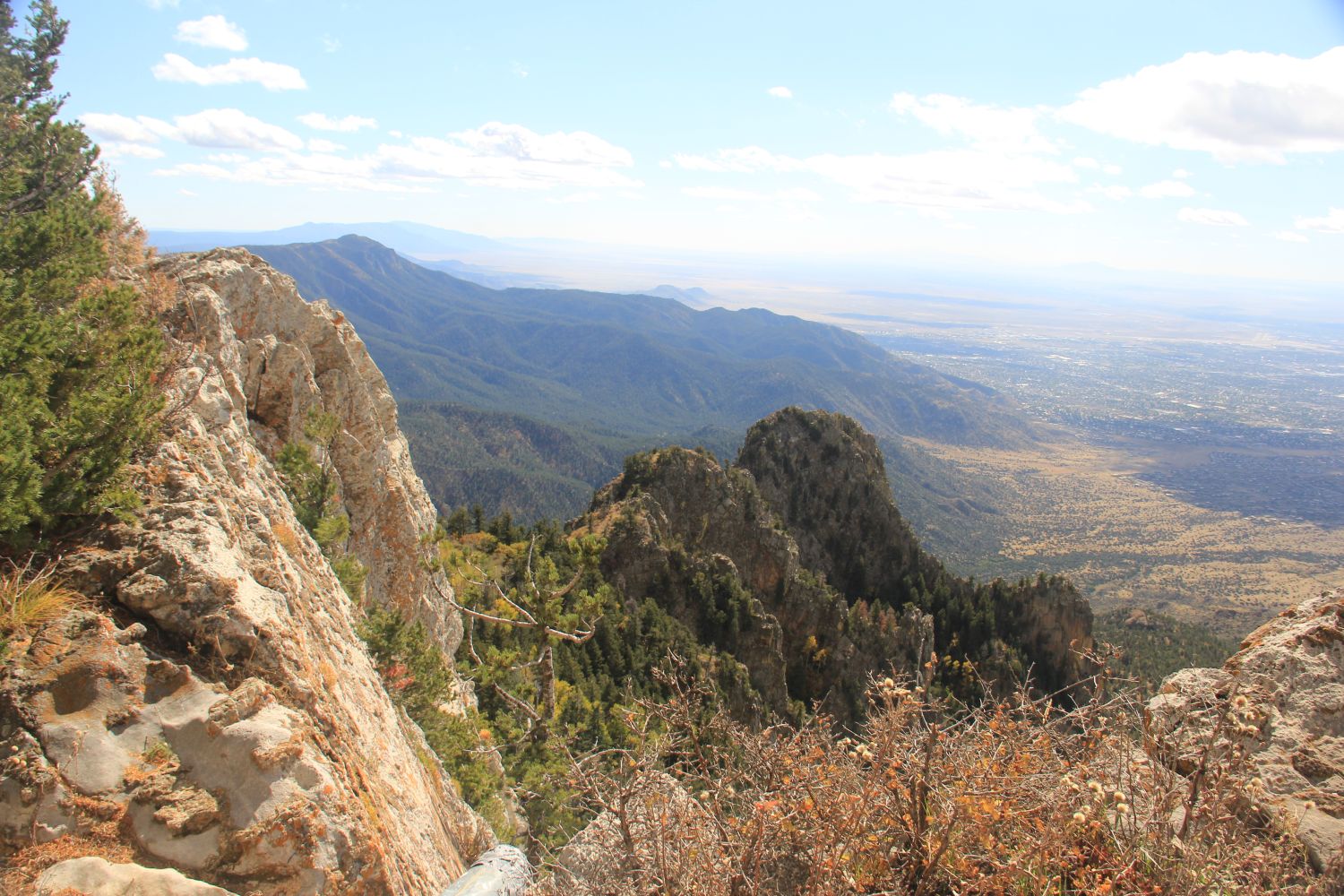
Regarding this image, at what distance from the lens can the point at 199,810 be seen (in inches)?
191

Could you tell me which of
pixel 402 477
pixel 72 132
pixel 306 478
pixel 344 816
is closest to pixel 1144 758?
pixel 344 816

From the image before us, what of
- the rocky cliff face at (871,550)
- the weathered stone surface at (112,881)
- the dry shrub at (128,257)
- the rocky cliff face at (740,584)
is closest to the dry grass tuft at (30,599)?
the weathered stone surface at (112,881)

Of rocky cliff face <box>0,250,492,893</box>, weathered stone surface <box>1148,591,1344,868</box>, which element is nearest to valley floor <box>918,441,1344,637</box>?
weathered stone surface <box>1148,591,1344,868</box>

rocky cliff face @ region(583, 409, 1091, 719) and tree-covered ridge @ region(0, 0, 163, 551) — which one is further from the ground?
tree-covered ridge @ region(0, 0, 163, 551)

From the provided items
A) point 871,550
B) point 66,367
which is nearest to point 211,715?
point 66,367

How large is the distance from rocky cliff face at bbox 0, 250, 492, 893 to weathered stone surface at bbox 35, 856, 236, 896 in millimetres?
158

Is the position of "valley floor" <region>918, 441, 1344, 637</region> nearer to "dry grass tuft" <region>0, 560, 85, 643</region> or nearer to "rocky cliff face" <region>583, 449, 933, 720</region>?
"rocky cliff face" <region>583, 449, 933, 720</region>

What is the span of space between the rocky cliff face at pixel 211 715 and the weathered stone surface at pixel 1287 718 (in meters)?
6.85

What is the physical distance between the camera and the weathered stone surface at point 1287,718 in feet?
17.9

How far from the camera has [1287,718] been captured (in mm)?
6184

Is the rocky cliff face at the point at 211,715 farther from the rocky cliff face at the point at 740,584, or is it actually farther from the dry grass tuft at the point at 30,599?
the rocky cliff face at the point at 740,584

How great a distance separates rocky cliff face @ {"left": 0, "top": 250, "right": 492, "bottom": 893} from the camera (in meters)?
4.71

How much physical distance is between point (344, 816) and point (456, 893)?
158cm

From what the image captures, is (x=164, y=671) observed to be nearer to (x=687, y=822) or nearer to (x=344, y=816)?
(x=344, y=816)
